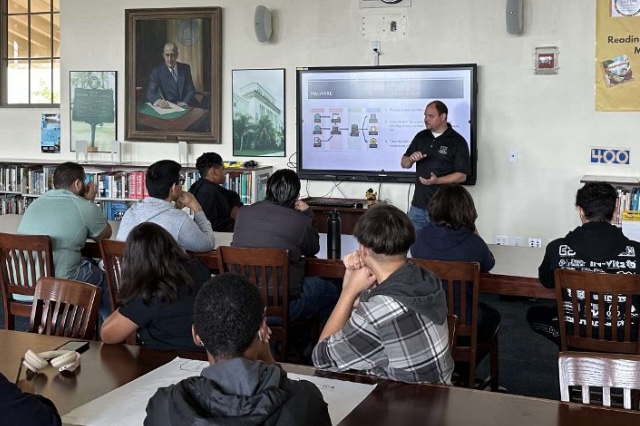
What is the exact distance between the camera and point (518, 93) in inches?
278

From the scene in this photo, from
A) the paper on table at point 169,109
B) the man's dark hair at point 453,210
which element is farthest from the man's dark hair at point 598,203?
the paper on table at point 169,109

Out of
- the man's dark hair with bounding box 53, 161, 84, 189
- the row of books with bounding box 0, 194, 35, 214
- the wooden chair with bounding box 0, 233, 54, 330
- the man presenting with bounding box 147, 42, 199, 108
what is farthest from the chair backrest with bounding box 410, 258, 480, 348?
the row of books with bounding box 0, 194, 35, 214

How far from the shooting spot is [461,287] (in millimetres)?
3734

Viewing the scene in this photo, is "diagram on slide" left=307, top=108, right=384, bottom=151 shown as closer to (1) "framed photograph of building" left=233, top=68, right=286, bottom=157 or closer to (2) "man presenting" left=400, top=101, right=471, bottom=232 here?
(1) "framed photograph of building" left=233, top=68, right=286, bottom=157

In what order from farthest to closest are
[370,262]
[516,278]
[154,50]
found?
[154,50] < [516,278] < [370,262]

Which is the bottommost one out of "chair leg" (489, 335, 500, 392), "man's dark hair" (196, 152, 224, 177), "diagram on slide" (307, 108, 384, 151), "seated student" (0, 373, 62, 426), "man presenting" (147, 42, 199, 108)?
"chair leg" (489, 335, 500, 392)

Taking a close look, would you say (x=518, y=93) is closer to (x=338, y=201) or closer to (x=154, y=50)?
(x=338, y=201)

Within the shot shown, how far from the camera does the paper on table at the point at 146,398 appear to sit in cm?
205

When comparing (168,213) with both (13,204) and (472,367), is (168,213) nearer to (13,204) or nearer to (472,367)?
(472,367)

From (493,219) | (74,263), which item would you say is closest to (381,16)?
(493,219)

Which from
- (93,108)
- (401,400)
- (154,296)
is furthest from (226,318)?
(93,108)

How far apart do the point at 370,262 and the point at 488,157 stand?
15.6 ft

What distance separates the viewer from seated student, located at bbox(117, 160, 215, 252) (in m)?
4.51

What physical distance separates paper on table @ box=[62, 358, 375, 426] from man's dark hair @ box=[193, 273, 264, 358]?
0.36 m
